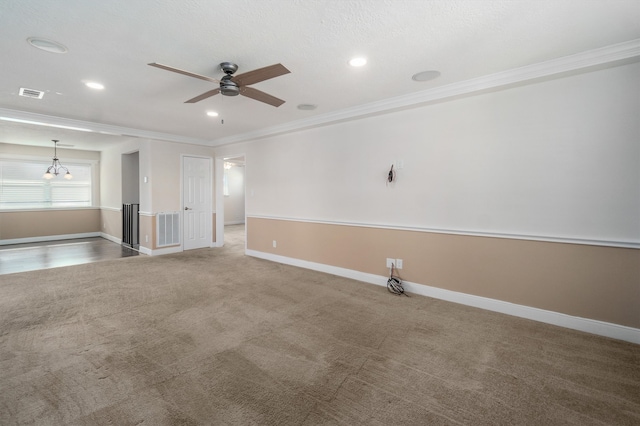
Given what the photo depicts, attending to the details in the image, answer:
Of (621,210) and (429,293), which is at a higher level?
(621,210)

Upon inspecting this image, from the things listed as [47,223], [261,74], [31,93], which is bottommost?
[47,223]

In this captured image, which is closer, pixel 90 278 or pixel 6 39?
pixel 6 39

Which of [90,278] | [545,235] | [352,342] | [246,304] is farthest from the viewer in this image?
[90,278]

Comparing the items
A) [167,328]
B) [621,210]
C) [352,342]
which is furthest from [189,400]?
[621,210]

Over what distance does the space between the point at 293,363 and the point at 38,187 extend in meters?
9.08

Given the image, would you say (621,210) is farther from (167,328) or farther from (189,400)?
(167,328)

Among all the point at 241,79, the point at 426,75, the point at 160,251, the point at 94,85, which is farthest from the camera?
the point at 160,251

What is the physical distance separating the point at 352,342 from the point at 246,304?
1.44 m

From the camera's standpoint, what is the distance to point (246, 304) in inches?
133

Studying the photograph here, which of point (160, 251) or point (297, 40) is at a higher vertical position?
point (297, 40)

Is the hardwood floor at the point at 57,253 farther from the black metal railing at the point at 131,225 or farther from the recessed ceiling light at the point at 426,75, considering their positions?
the recessed ceiling light at the point at 426,75

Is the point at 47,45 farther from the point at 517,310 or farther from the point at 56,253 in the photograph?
the point at 56,253

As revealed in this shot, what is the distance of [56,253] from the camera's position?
609cm

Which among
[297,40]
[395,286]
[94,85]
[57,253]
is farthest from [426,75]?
[57,253]
